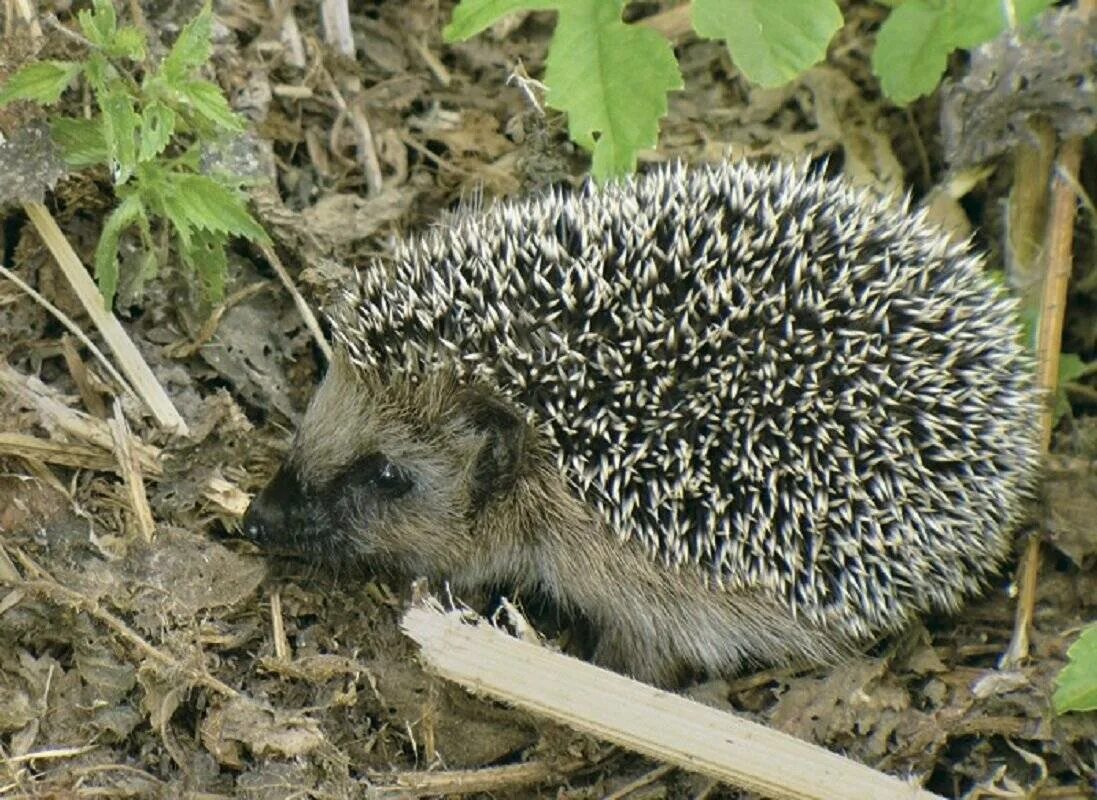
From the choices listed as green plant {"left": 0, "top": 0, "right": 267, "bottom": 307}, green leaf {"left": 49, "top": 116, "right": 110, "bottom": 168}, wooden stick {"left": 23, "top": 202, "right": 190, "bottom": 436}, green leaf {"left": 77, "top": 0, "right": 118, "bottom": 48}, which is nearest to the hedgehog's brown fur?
wooden stick {"left": 23, "top": 202, "right": 190, "bottom": 436}

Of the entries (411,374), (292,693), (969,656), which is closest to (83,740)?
(292,693)

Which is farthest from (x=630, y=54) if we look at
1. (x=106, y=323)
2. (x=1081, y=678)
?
(x=1081, y=678)

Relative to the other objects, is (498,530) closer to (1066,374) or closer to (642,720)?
(642,720)

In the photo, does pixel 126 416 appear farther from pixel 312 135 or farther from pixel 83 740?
pixel 312 135

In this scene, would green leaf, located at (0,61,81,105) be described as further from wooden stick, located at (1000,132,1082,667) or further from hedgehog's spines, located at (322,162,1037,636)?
wooden stick, located at (1000,132,1082,667)

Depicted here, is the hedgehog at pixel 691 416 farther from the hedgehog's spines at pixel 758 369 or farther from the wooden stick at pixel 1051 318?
the wooden stick at pixel 1051 318
